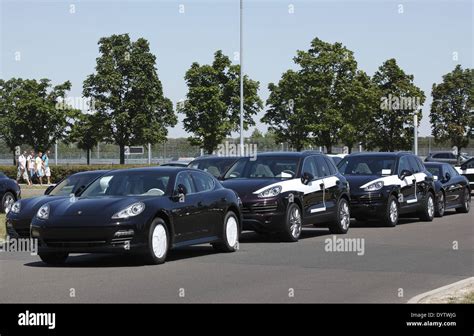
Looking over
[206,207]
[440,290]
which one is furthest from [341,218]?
[440,290]

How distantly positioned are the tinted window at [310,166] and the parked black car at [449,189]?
24.4 feet

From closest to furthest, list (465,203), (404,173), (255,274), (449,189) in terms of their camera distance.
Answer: (255,274)
(404,173)
(449,189)
(465,203)

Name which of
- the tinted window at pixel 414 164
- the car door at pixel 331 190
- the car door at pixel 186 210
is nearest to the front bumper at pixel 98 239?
the car door at pixel 186 210

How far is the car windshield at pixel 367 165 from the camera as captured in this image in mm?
24578

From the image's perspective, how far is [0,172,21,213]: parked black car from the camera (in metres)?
27.1

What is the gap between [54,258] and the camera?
1524cm

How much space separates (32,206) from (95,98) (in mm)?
42315

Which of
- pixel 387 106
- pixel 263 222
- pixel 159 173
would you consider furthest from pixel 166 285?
pixel 387 106

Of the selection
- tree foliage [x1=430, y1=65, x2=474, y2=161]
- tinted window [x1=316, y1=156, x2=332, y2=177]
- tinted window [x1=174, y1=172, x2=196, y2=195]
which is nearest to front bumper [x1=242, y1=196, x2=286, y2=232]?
tinted window [x1=316, y1=156, x2=332, y2=177]

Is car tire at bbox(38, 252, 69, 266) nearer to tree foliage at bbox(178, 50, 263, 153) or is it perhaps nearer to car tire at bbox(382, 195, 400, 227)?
car tire at bbox(382, 195, 400, 227)

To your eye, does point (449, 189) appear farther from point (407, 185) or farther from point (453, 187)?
point (407, 185)

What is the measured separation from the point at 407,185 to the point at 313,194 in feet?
17.4

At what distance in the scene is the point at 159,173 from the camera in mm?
16047

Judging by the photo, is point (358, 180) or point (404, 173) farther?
point (404, 173)
